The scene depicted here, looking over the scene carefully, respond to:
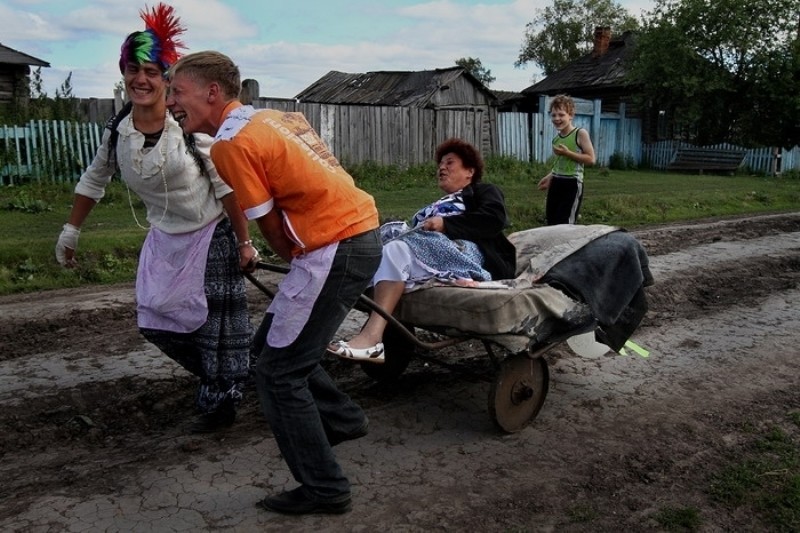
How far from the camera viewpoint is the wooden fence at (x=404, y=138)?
14.7m

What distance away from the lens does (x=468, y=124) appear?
71.9ft

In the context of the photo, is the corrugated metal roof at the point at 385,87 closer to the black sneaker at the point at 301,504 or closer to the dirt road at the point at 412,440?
the dirt road at the point at 412,440

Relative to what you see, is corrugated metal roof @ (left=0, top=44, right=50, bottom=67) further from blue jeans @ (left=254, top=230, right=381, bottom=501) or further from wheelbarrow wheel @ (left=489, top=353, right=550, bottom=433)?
blue jeans @ (left=254, top=230, right=381, bottom=501)

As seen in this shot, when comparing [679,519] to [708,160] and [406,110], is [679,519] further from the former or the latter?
[708,160]

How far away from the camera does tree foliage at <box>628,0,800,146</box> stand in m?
27.7

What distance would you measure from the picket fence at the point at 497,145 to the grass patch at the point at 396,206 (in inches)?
23.0

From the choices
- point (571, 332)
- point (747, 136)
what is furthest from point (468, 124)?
point (571, 332)

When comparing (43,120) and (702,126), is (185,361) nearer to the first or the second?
(43,120)

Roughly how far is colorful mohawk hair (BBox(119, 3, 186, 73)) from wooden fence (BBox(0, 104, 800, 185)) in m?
11.6

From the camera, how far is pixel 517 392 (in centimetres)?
458

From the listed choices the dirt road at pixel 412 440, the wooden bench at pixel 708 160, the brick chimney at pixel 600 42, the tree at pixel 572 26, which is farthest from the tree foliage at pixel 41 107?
the tree at pixel 572 26

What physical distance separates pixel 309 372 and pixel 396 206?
10.3 m

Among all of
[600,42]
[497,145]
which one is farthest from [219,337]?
[600,42]

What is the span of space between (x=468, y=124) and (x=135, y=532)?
19.4 meters
